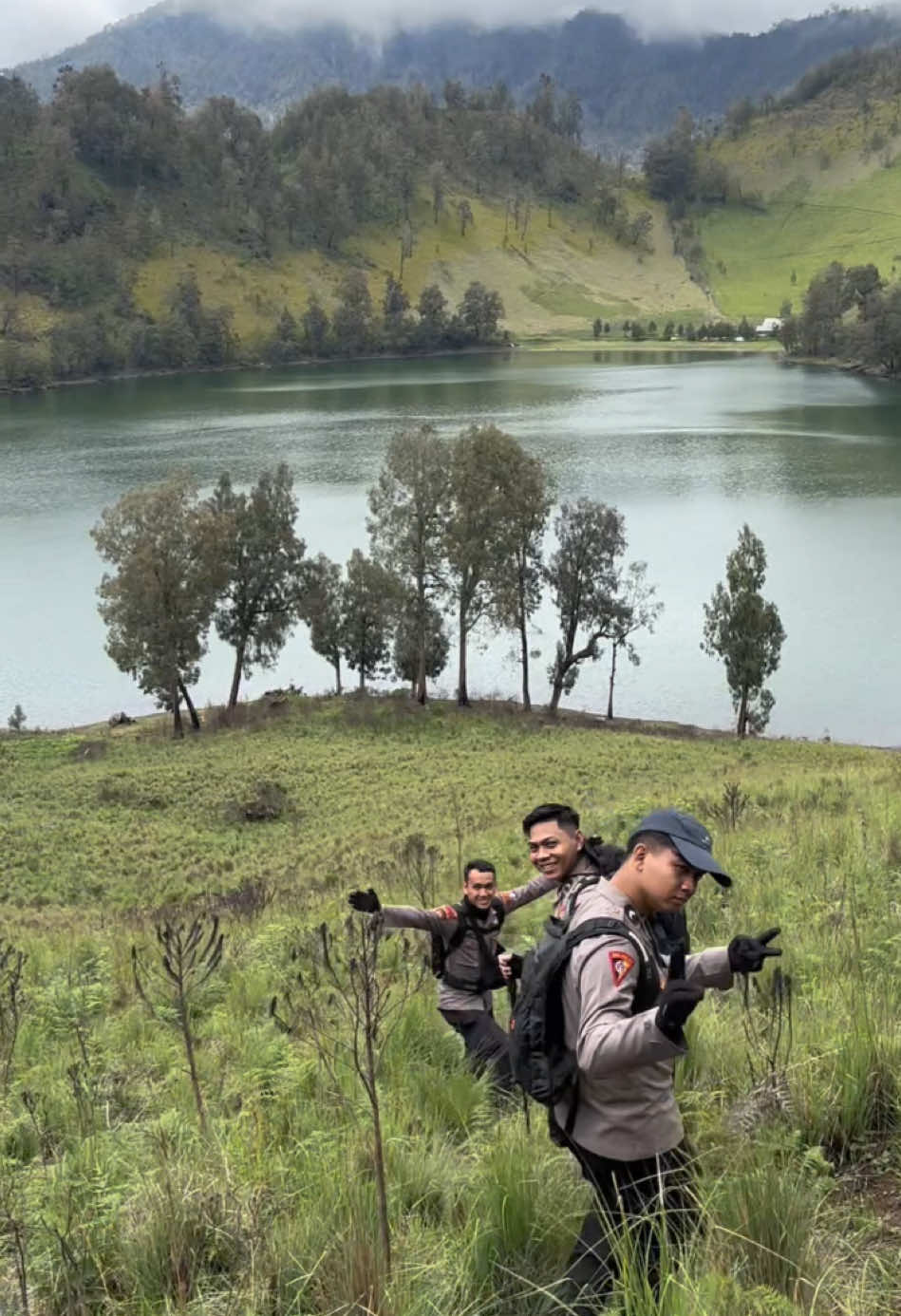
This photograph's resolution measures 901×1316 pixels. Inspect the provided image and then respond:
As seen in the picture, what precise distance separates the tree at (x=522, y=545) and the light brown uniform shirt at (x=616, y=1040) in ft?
110

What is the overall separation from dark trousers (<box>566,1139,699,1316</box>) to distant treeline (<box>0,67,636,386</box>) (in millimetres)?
138384

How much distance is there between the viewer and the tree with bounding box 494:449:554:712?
36.3 m

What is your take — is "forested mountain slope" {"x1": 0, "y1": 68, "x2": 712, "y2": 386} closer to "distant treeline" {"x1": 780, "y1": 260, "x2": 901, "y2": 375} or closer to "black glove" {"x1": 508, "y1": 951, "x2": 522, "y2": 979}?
"distant treeline" {"x1": 780, "y1": 260, "x2": 901, "y2": 375}

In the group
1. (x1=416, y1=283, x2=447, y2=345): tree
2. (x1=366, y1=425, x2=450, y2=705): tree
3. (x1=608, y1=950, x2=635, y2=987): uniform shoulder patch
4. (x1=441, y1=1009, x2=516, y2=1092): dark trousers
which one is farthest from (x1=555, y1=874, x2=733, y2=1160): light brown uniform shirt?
(x1=416, y1=283, x2=447, y2=345): tree

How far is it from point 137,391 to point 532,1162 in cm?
13107

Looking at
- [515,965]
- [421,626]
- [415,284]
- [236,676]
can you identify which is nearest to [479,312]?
[415,284]

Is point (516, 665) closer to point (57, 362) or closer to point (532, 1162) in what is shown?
point (532, 1162)

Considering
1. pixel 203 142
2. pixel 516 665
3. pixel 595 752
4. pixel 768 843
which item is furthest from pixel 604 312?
pixel 768 843

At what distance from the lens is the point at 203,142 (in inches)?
7205

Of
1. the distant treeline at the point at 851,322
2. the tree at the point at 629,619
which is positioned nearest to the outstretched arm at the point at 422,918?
the tree at the point at 629,619

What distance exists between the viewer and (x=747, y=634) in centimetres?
3447

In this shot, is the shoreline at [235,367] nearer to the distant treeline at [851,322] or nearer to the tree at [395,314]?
the tree at [395,314]

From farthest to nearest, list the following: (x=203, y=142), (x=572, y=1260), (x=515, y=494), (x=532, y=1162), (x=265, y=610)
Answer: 1. (x=203, y=142)
2. (x=265, y=610)
3. (x=515, y=494)
4. (x=532, y=1162)
5. (x=572, y=1260)

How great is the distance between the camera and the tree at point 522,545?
36312 millimetres
